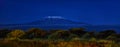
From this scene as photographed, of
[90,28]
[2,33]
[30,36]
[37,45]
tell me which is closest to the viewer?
[37,45]

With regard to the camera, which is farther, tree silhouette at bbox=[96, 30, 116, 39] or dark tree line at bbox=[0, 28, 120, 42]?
tree silhouette at bbox=[96, 30, 116, 39]

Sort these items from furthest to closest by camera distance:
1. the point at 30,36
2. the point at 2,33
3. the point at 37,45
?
the point at 2,33, the point at 30,36, the point at 37,45

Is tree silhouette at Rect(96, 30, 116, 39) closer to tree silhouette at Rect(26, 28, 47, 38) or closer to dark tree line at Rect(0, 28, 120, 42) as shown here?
dark tree line at Rect(0, 28, 120, 42)

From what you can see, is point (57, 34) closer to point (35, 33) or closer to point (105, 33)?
point (35, 33)

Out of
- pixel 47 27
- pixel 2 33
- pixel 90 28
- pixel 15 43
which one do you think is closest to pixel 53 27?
pixel 47 27

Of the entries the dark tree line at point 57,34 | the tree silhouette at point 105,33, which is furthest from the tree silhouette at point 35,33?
the tree silhouette at point 105,33

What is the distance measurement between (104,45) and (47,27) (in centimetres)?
1595

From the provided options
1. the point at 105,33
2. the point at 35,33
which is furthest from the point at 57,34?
the point at 105,33

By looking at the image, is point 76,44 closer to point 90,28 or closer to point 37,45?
point 37,45

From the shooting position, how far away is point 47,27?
3122cm

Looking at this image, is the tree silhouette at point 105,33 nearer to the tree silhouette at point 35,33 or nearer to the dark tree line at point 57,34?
the dark tree line at point 57,34

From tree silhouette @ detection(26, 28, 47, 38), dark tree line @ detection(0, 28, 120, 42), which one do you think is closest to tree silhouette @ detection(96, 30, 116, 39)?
dark tree line @ detection(0, 28, 120, 42)

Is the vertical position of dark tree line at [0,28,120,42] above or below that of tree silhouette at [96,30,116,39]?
above

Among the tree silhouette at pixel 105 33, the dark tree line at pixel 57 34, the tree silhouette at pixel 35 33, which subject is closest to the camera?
the dark tree line at pixel 57 34
